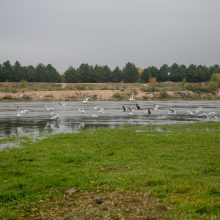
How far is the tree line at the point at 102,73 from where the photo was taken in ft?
445

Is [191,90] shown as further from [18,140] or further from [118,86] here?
[18,140]

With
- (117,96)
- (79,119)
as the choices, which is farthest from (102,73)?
(79,119)

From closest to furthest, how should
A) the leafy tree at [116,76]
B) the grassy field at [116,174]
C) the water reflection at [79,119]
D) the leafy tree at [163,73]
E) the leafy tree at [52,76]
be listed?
the grassy field at [116,174], the water reflection at [79,119], the leafy tree at [52,76], the leafy tree at [116,76], the leafy tree at [163,73]

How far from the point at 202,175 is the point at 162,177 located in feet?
4.96

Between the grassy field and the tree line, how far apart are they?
374ft

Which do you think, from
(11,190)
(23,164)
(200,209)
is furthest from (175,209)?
(23,164)

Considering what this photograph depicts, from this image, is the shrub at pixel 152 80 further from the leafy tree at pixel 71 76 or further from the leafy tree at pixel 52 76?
the leafy tree at pixel 52 76

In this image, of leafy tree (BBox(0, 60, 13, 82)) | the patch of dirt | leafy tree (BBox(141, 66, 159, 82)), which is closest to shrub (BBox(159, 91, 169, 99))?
leafy tree (BBox(141, 66, 159, 82))

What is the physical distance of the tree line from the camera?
445 ft

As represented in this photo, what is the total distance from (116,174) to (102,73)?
127746mm

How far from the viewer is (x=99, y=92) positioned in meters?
116

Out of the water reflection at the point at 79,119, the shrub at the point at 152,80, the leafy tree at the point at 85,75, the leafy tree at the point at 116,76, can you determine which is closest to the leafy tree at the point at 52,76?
the leafy tree at the point at 85,75

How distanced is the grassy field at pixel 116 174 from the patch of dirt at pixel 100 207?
0.07m

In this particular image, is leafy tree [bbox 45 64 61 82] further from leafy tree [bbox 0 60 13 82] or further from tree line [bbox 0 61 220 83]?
leafy tree [bbox 0 60 13 82]
